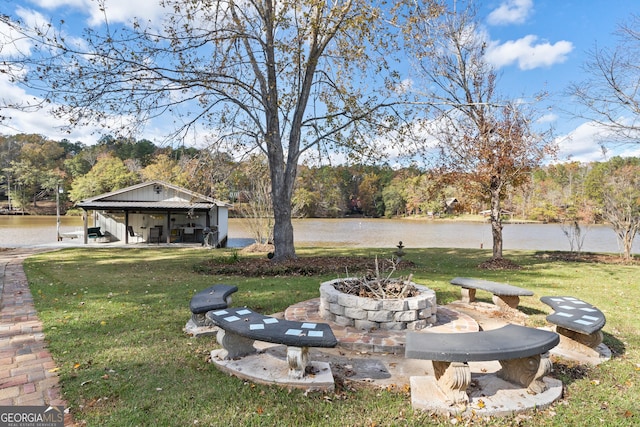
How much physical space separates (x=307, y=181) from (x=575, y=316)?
12410mm

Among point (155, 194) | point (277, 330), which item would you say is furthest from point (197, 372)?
point (155, 194)

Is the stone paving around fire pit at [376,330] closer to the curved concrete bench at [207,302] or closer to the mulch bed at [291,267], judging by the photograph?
the curved concrete bench at [207,302]

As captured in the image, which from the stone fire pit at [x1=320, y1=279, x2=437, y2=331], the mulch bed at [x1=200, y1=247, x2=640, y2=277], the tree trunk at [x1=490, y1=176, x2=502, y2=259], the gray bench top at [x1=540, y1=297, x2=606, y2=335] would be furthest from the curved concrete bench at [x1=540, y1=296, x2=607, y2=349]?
the tree trunk at [x1=490, y1=176, x2=502, y2=259]

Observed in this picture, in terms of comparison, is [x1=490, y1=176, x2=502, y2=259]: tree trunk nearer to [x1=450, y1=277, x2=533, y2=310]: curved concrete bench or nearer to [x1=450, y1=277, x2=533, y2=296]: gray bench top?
[x1=450, y1=277, x2=533, y2=310]: curved concrete bench

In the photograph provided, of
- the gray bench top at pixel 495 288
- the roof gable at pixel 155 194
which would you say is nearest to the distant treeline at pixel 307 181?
the roof gable at pixel 155 194

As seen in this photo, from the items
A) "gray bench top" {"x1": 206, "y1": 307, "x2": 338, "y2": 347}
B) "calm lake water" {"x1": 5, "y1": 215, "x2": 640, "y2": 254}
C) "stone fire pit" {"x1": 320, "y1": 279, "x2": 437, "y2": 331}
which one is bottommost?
"calm lake water" {"x1": 5, "y1": 215, "x2": 640, "y2": 254}

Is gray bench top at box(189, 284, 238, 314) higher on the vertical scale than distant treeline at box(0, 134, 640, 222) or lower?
lower

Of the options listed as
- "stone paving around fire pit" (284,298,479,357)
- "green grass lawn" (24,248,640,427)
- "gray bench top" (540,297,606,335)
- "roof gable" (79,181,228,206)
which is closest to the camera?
"green grass lawn" (24,248,640,427)

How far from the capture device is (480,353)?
260cm

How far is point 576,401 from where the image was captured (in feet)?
9.33

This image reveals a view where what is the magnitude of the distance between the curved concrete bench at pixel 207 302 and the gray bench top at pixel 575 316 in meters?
3.72

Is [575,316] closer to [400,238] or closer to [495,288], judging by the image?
[495,288]

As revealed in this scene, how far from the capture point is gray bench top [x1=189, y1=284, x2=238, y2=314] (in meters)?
4.02

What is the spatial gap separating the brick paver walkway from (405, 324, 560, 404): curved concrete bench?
104 inches
